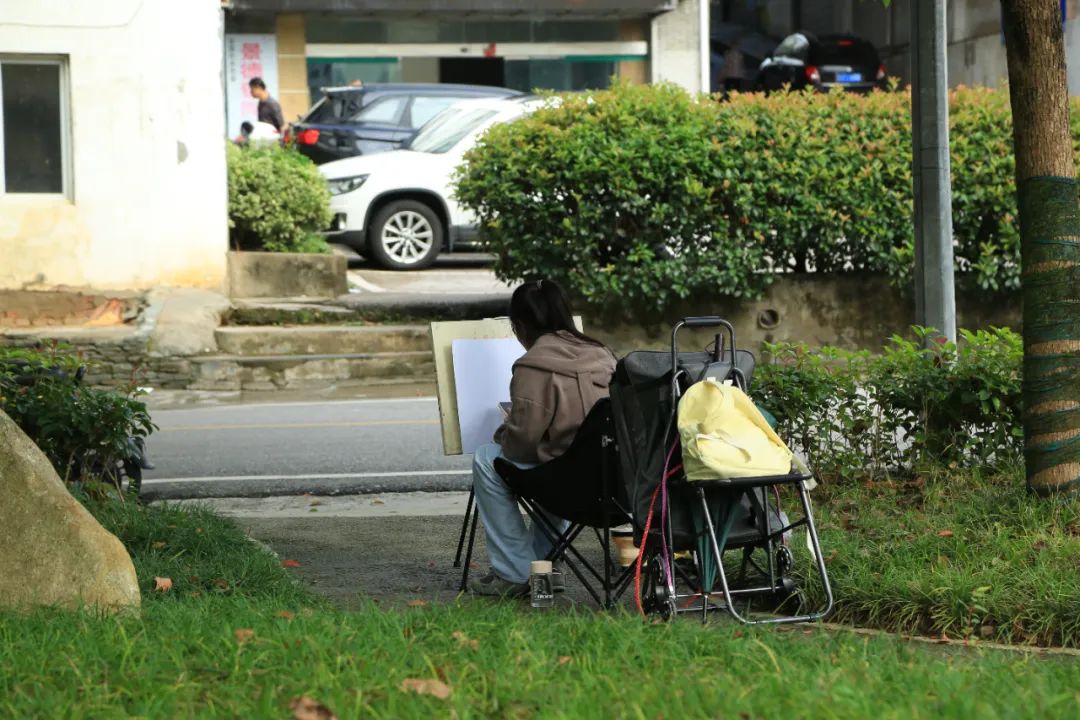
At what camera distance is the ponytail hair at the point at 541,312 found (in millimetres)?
5988

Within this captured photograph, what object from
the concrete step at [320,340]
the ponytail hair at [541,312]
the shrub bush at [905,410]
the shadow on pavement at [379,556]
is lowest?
the shadow on pavement at [379,556]

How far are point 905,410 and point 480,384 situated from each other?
2384mm

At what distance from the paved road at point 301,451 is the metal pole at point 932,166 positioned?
3.13 metres

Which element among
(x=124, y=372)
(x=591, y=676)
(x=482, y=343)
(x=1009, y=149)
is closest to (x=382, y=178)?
(x=124, y=372)

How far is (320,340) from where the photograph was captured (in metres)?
14.5

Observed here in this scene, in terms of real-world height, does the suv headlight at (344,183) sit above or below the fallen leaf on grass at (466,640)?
above

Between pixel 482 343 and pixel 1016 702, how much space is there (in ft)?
10.7

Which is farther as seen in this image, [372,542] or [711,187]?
[711,187]

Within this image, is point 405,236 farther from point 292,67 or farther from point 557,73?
point 557,73

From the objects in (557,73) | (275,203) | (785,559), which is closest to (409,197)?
(275,203)

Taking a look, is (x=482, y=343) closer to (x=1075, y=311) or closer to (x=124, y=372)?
(x=1075, y=311)

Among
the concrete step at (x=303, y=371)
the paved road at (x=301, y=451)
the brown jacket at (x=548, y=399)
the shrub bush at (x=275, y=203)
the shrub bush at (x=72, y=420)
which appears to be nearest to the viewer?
the brown jacket at (x=548, y=399)

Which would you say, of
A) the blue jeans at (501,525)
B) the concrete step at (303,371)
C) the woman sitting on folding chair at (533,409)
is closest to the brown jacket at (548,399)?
the woman sitting on folding chair at (533,409)

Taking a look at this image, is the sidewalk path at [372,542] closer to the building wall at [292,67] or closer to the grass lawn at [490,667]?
the grass lawn at [490,667]
